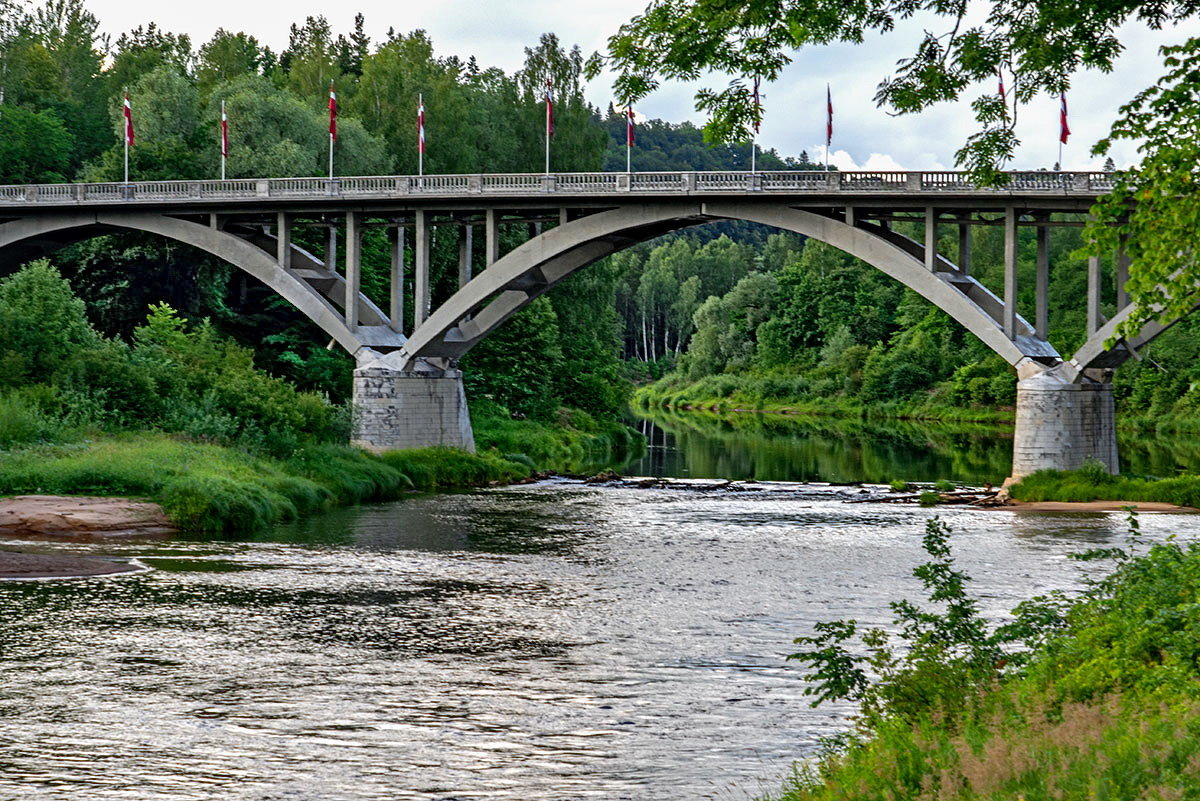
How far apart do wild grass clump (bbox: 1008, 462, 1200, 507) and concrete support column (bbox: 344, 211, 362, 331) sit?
20.8 meters

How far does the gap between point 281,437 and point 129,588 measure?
1588 cm

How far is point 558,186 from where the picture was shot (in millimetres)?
43688

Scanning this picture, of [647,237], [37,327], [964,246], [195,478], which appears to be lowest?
→ [195,478]

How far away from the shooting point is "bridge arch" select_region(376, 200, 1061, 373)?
133 ft

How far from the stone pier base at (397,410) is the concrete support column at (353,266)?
1.78 meters

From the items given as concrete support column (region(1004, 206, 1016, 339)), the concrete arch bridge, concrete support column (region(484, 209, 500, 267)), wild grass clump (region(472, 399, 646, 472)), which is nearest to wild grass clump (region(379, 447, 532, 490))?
the concrete arch bridge

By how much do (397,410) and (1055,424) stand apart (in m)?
19.7

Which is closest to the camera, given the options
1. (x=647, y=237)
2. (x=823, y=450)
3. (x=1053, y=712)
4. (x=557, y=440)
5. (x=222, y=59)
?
(x=1053, y=712)

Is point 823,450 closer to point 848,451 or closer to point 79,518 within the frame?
point 848,451

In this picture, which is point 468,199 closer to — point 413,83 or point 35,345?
point 35,345

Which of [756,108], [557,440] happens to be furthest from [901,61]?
[557,440]

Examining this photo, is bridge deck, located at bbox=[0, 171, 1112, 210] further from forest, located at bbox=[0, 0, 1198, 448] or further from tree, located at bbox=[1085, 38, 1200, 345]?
tree, located at bbox=[1085, 38, 1200, 345]

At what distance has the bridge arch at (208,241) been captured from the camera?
46250mm

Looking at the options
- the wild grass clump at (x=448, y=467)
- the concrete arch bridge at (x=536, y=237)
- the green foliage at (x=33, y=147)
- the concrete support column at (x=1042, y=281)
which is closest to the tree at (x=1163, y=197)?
the concrete arch bridge at (x=536, y=237)
